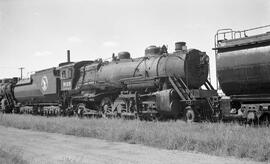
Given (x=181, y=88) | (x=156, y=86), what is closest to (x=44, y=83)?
(x=156, y=86)

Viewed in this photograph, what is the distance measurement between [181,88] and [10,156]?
9.49 m

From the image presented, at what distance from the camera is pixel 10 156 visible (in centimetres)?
935

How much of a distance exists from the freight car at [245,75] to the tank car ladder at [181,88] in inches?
97.7

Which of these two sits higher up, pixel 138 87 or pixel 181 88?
pixel 138 87

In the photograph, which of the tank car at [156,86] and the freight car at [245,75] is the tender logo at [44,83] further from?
the freight car at [245,75]

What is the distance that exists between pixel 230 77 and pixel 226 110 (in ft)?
4.45

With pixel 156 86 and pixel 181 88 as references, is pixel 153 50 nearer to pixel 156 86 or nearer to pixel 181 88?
pixel 156 86

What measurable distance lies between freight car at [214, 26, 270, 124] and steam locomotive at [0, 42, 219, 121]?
1308mm

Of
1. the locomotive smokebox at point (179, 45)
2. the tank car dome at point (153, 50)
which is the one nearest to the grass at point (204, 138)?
the locomotive smokebox at point (179, 45)

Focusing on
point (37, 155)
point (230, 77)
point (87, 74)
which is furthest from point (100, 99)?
point (37, 155)

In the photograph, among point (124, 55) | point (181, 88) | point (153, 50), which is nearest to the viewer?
point (181, 88)

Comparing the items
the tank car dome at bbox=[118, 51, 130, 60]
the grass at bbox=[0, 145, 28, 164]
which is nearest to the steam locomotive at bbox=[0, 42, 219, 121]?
the tank car dome at bbox=[118, 51, 130, 60]

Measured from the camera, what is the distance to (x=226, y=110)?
13750 mm

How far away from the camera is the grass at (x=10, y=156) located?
8592 millimetres
